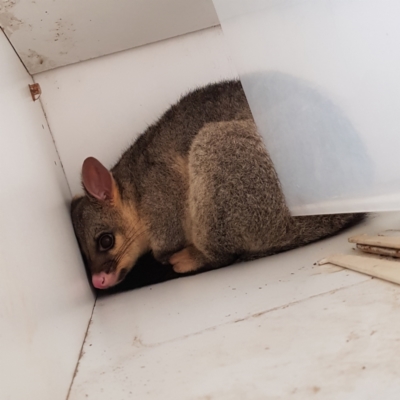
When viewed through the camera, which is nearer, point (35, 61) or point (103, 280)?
point (103, 280)

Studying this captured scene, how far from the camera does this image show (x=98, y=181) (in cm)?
289

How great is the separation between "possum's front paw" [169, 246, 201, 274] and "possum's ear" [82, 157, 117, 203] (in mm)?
578

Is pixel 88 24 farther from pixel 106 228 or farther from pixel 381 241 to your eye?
pixel 381 241

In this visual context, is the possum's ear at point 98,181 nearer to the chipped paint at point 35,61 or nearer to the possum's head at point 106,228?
the possum's head at point 106,228

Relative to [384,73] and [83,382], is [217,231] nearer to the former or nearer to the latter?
[83,382]

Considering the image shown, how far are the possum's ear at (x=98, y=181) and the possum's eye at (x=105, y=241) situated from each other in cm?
24

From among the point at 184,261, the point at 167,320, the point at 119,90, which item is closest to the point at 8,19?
the point at 119,90

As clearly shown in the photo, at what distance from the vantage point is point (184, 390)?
1278mm

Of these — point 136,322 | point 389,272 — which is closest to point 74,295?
point 136,322

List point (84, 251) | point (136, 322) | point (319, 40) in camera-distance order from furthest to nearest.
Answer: point (84, 251), point (136, 322), point (319, 40)

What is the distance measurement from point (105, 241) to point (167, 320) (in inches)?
48.1

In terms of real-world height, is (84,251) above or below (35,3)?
below

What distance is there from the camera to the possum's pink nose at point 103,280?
2783 mm

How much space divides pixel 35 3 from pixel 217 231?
1.62m
